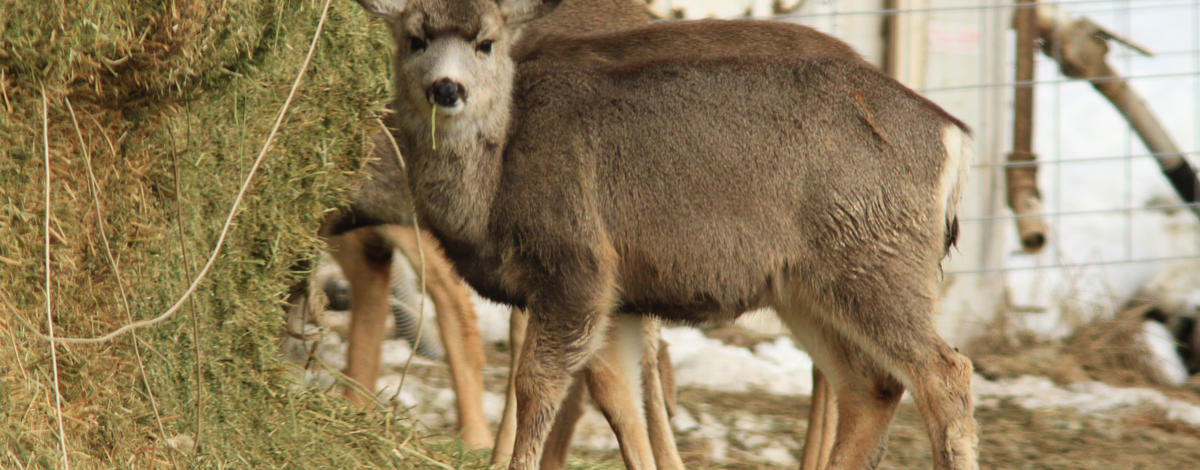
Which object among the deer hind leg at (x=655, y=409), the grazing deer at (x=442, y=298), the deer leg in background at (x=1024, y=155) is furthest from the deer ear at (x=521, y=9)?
the deer leg in background at (x=1024, y=155)

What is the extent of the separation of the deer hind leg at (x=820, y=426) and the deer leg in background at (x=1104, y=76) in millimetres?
4544

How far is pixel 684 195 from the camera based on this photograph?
16.0 feet

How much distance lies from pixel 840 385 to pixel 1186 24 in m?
7.74

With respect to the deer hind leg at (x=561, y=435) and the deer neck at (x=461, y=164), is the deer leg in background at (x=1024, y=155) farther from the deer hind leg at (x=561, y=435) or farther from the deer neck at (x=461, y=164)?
the deer neck at (x=461, y=164)

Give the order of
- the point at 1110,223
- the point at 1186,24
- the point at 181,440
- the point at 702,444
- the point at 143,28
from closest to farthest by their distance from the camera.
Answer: the point at 143,28, the point at 181,440, the point at 702,444, the point at 1110,223, the point at 1186,24

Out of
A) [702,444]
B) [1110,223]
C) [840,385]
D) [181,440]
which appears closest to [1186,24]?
[1110,223]

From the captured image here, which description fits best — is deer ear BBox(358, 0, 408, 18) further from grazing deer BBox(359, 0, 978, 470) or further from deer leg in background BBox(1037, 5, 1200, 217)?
deer leg in background BBox(1037, 5, 1200, 217)

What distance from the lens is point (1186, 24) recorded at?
1146cm

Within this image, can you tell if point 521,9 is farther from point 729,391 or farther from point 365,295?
point 729,391

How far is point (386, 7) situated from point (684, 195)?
1.20 metres

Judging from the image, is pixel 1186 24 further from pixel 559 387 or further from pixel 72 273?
pixel 72 273

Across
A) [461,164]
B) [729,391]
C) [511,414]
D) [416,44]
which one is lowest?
[729,391]

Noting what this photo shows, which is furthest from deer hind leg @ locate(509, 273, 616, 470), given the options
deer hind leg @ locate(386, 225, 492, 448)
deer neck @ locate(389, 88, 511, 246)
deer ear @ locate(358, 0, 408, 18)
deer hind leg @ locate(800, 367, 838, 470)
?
deer hind leg @ locate(386, 225, 492, 448)

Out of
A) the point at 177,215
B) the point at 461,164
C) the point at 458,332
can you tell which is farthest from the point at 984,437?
the point at 177,215
